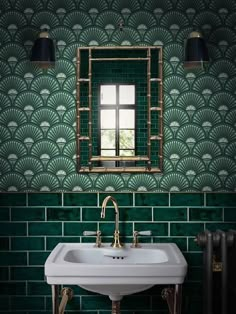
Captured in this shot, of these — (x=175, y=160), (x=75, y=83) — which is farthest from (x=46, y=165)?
(x=175, y=160)

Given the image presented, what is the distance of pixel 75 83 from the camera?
9.18 feet

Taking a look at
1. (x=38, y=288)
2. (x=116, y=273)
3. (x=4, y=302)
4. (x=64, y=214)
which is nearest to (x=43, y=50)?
(x=64, y=214)

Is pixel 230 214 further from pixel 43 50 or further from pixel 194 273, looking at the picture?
pixel 43 50

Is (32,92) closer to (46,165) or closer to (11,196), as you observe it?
(46,165)

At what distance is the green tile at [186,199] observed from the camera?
2812 mm

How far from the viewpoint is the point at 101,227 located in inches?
111

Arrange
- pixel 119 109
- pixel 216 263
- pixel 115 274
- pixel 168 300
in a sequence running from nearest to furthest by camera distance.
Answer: pixel 115 274 < pixel 216 263 < pixel 168 300 < pixel 119 109

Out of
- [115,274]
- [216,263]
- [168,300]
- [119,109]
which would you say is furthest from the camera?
[119,109]

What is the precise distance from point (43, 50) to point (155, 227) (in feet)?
3.96

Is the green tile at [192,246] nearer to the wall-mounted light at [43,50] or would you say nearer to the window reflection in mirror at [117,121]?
the window reflection in mirror at [117,121]

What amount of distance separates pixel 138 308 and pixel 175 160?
90 centimetres

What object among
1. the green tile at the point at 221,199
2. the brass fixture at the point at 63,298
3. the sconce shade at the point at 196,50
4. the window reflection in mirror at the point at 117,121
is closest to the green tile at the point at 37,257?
the brass fixture at the point at 63,298

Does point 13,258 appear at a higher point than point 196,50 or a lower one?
lower

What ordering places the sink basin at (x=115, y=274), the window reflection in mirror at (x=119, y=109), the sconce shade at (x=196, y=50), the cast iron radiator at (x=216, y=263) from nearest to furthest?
the sink basin at (x=115, y=274) → the cast iron radiator at (x=216, y=263) → the sconce shade at (x=196, y=50) → the window reflection in mirror at (x=119, y=109)
